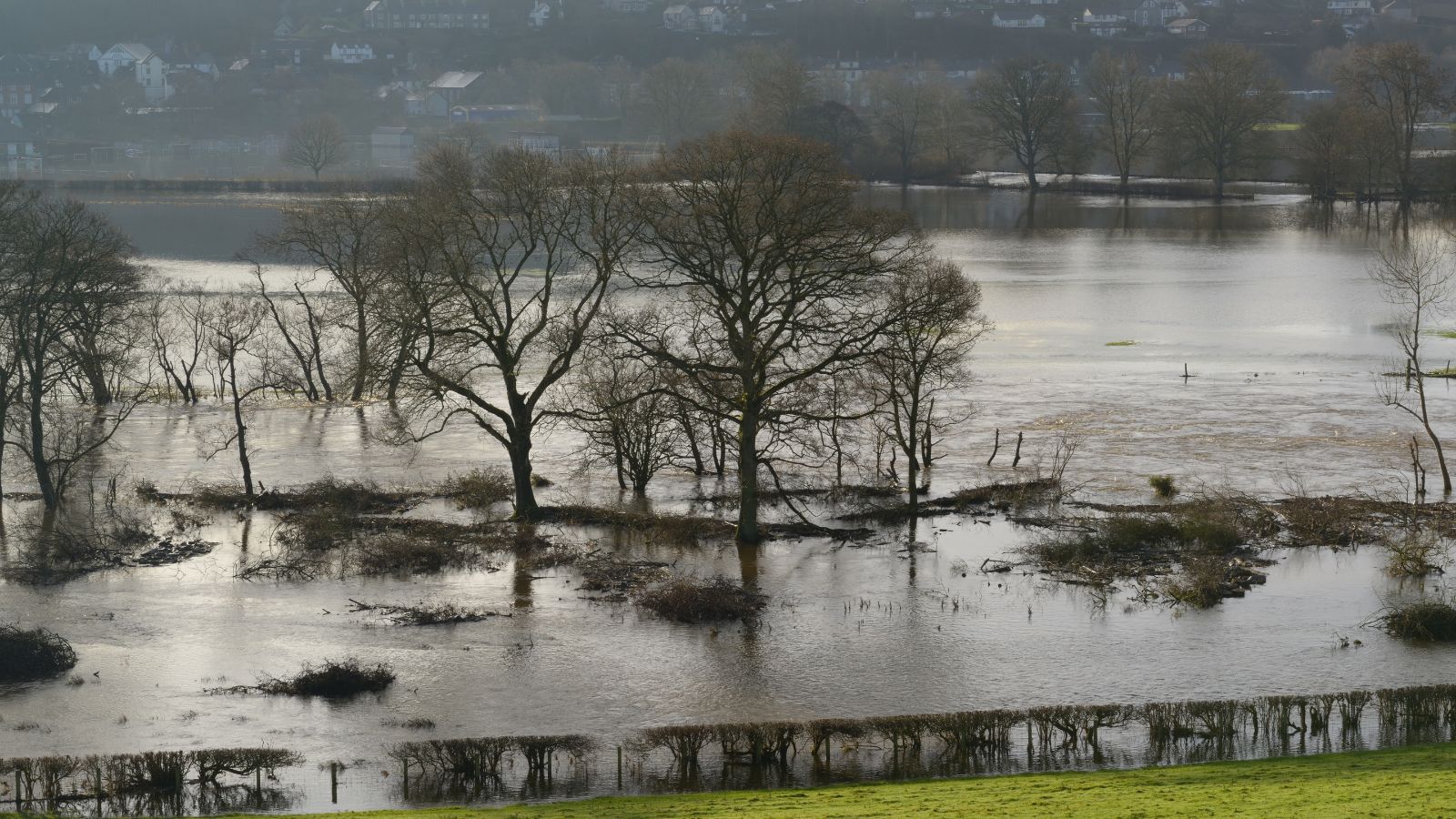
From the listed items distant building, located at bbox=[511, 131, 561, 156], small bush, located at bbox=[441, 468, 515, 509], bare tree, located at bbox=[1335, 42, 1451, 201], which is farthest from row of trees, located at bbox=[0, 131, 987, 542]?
distant building, located at bbox=[511, 131, 561, 156]

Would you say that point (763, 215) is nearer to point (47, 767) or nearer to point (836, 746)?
point (836, 746)

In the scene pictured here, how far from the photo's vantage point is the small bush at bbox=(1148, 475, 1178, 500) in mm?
38597

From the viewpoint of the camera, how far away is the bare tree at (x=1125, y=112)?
5423 inches

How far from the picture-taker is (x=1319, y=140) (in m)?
122

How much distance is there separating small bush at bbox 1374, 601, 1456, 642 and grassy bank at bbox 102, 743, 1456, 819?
23.2 ft

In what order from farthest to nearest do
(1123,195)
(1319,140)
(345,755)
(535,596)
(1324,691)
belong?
1. (1123,195)
2. (1319,140)
3. (535,596)
4. (1324,691)
5. (345,755)

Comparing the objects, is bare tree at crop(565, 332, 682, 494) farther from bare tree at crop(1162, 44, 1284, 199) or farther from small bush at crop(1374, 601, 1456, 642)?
bare tree at crop(1162, 44, 1284, 199)

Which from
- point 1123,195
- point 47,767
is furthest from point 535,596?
point 1123,195

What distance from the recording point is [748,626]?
1160 inches

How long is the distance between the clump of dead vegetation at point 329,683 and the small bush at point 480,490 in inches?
538

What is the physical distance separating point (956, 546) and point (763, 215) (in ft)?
30.5

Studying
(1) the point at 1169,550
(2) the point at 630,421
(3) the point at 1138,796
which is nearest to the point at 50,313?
(2) the point at 630,421

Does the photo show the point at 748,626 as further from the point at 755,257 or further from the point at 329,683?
the point at 755,257

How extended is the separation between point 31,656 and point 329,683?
19.5 ft
